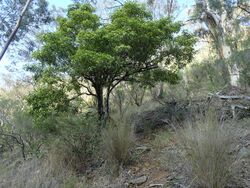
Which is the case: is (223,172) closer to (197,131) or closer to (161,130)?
(197,131)

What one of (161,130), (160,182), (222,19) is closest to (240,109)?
(161,130)

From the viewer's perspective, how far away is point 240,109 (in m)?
8.14

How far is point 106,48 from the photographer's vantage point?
8.75 metres

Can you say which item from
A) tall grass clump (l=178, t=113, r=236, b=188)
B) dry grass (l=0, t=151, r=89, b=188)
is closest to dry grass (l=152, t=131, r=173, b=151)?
tall grass clump (l=178, t=113, r=236, b=188)

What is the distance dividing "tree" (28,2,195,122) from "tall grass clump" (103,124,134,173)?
79.9 inches

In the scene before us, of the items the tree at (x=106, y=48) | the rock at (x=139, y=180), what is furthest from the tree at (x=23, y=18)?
the rock at (x=139, y=180)

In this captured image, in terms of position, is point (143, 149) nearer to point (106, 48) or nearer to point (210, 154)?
point (106, 48)

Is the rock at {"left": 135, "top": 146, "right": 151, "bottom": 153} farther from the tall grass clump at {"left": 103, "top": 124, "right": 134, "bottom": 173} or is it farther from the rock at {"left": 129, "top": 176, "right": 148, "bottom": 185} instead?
the rock at {"left": 129, "top": 176, "right": 148, "bottom": 185}

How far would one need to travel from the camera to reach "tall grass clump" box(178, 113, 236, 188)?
4.36m

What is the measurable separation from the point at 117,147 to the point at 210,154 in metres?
2.38

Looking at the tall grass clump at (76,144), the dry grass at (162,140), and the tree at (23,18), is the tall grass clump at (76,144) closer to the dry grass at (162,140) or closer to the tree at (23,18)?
the dry grass at (162,140)

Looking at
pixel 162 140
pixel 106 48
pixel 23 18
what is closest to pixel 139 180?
pixel 162 140

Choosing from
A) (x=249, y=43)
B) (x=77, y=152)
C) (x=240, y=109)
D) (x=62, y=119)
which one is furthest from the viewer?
(x=249, y=43)

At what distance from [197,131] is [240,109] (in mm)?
3744
